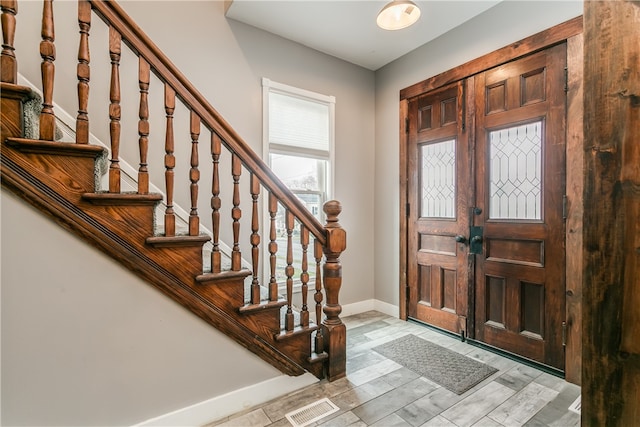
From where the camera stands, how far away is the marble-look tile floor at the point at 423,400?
5.37 ft

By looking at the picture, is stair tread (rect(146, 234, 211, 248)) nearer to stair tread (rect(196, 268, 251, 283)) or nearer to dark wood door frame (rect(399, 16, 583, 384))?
stair tread (rect(196, 268, 251, 283))

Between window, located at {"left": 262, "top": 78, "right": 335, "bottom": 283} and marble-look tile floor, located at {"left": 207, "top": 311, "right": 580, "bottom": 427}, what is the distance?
1204 millimetres

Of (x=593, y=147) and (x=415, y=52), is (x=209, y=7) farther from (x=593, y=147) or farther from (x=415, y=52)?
(x=593, y=147)

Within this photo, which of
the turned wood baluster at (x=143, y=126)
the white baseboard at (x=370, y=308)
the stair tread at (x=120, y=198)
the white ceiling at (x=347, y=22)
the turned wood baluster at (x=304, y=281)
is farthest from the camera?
the white baseboard at (x=370, y=308)

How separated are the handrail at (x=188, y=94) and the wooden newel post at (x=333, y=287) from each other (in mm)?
149

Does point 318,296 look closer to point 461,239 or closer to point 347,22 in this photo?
point 461,239

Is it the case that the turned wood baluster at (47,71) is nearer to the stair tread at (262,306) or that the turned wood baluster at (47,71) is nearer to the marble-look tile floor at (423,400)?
the stair tread at (262,306)

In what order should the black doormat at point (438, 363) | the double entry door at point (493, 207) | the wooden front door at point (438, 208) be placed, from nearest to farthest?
the black doormat at point (438, 363)
the double entry door at point (493, 207)
the wooden front door at point (438, 208)

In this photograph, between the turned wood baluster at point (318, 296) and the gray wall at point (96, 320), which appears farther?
the turned wood baluster at point (318, 296)

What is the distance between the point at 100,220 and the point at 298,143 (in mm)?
1978

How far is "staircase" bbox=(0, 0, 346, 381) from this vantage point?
1.21 meters

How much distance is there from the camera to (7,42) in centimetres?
118

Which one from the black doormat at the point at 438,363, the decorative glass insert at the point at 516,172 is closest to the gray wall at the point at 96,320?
the black doormat at the point at 438,363

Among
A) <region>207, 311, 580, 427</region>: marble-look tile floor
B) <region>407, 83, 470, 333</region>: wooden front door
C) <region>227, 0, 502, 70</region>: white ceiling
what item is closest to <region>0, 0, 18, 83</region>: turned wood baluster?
<region>227, 0, 502, 70</region>: white ceiling
